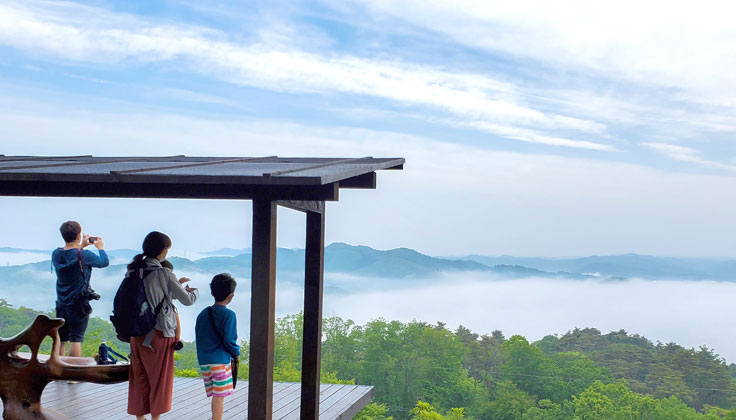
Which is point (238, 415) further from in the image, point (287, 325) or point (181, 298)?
point (287, 325)

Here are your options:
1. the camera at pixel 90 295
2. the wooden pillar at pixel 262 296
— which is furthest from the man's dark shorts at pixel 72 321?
the wooden pillar at pixel 262 296

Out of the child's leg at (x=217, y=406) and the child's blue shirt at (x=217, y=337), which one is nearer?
the child's blue shirt at (x=217, y=337)

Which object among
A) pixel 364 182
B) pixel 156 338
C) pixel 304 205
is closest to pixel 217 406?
pixel 156 338

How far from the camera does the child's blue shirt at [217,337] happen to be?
4.59 meters

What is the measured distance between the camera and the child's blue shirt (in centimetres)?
459

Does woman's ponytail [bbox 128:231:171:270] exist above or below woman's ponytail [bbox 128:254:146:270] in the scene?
above

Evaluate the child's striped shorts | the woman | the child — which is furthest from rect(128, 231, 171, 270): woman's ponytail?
the child's striped shorts

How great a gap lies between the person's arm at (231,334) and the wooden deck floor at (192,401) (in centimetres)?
131

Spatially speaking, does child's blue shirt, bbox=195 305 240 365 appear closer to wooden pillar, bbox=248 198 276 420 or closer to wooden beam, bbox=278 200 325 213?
wooden pillar, bbox=248 198 276 420

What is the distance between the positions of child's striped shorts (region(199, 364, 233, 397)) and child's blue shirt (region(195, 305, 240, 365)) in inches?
1.5

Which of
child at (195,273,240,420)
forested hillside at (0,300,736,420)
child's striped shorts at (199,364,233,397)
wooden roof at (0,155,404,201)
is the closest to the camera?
wooden roof at (0,155,404,201)

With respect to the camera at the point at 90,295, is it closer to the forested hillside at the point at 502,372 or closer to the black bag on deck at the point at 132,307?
the black bag on deck at the point at 132,307

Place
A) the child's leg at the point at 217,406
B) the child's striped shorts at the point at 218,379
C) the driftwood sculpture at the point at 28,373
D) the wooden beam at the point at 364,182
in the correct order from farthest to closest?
the wooden beam at the point at 364,182
the child's leg at the point at 217,406
the child's striped shorts at the point at 218,379
the driftwood sculpture at the point at 28,373

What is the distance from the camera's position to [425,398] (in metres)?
22.4
